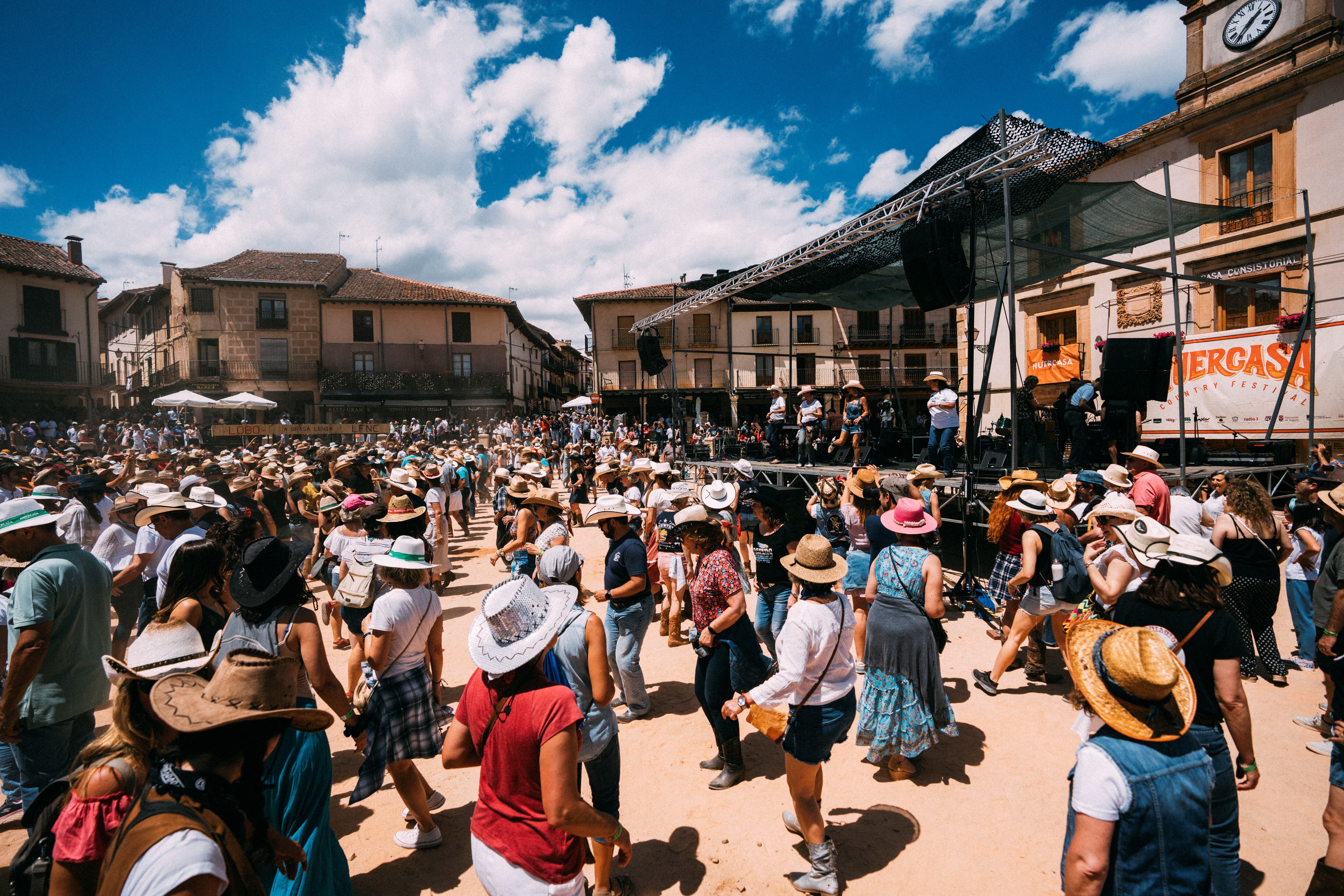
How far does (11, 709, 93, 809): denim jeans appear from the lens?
280 cm

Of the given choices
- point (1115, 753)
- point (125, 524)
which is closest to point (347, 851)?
point (1115, 753)

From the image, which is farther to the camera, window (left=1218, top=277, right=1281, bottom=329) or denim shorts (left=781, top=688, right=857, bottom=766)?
window (left=1218, top=277, right=1281, bottom=329)

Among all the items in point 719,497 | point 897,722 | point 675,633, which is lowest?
point 675,633

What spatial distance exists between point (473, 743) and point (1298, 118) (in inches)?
765

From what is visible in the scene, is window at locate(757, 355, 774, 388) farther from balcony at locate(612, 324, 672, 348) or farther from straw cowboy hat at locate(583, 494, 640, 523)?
straw cowboy hat at locate(583, 494, 640, 523)

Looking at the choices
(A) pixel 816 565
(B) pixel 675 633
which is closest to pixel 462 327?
(B) pixel 675 633

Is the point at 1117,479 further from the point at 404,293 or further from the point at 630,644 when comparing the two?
the point at 404,293

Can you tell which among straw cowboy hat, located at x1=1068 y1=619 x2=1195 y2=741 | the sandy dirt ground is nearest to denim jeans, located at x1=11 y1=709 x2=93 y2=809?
the sandy dirt ground

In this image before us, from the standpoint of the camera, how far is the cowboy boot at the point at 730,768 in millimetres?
3598

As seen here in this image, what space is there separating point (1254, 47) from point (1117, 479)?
47.8 ft

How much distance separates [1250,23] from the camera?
13.5 metres

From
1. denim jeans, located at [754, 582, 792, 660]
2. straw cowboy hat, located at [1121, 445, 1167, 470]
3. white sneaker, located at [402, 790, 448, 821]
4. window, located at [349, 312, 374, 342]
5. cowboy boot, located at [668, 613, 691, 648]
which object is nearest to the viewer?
white sneaker, located at [402, 790, 448, 821]

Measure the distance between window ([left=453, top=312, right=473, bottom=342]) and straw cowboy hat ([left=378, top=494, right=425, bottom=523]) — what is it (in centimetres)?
2997

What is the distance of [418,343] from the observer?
33.2m
